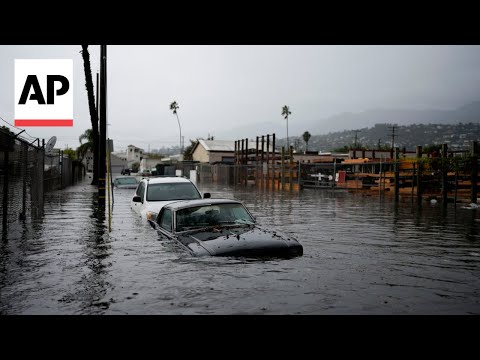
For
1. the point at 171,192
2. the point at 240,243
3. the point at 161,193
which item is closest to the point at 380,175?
the point at 171,192

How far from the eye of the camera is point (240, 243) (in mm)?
8734

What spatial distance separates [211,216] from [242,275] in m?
2.46

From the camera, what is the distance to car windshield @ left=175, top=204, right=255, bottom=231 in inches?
399

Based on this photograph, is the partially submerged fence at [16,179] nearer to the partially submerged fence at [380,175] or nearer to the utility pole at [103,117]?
the utility pole at [103,117]

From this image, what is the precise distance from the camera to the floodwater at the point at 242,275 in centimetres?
658

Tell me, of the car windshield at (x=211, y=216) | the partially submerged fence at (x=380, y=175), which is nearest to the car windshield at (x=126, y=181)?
the partially submerged fence at (x=380, y=175)

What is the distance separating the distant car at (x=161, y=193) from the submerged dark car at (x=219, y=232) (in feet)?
8.97

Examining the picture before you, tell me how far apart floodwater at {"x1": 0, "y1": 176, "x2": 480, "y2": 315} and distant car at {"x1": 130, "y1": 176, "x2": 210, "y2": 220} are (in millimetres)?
605

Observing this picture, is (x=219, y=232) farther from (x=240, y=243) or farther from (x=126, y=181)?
(x=126, y=181)

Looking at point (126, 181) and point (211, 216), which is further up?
point (211, 216)
